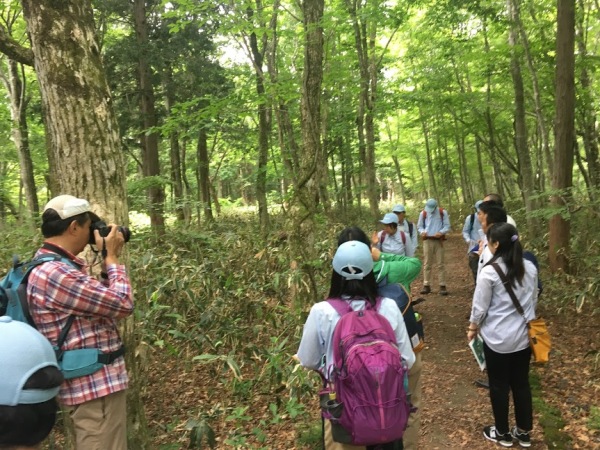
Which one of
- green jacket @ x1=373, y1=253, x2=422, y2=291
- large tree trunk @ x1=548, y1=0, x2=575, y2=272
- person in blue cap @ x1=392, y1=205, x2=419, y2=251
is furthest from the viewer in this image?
person in blue cap @ x1=392, y1=205, x2=419, y2=251

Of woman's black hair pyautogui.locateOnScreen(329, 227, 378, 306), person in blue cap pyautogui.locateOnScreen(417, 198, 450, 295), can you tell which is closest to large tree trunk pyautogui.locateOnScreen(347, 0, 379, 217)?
person in blue cap pyautogui.locateOnScreen(417, 198, 450, 295)

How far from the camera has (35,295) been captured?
2.31 m

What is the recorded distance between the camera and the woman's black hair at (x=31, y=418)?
1.14 meters

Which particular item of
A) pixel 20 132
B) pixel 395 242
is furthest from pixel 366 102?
pixel 20 132

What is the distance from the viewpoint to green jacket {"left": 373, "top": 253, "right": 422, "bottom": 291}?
3109 mm

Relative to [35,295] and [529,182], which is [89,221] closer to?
[35,295]

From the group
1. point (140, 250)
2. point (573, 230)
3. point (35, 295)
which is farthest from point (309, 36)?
point (573, 230)

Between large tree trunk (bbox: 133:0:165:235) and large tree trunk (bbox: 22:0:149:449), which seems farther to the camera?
large tree trunk (bbox: 133:0:165:235)

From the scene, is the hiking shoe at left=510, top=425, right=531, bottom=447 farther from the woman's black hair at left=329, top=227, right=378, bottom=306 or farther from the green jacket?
the woman's black hair at left=329, top=227, right=378, bottom=306

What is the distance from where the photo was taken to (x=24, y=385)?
3.78 ft

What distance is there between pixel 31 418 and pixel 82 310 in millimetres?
1261

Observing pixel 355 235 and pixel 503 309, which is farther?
pixel 503 309

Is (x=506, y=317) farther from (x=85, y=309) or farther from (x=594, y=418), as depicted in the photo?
(x=85, y=309)

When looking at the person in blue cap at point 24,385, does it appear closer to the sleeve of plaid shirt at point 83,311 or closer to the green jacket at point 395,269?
the sleeve of plaid shirt at point 83,311
